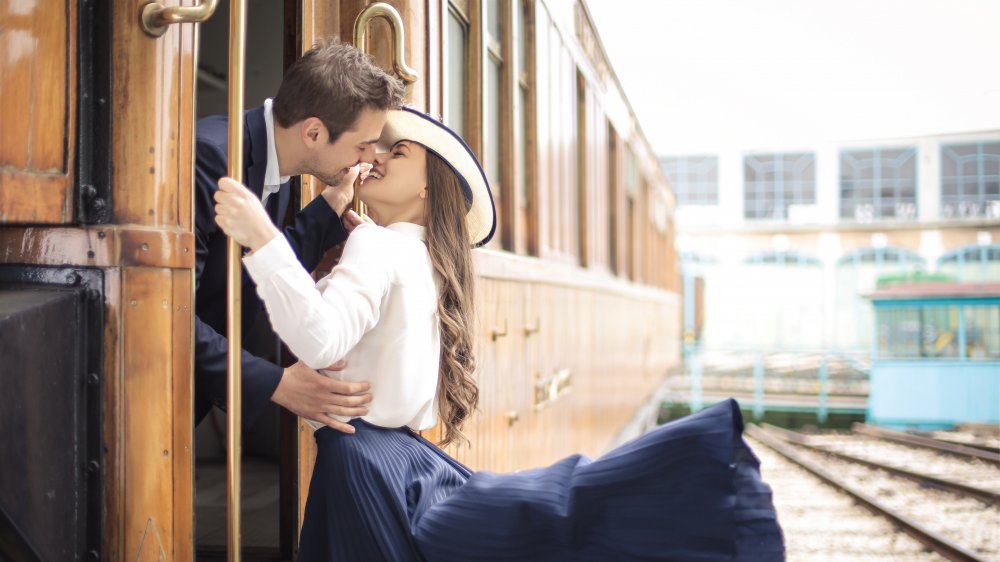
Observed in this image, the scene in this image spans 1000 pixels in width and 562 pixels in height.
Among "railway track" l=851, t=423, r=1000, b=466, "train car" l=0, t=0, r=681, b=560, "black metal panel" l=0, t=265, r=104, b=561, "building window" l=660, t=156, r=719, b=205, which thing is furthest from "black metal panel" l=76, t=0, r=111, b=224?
"building window" l=660, t=156, r=719, b=205

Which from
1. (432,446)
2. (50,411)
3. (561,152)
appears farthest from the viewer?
(561,152)

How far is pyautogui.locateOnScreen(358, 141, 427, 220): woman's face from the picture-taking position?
5.64 feet

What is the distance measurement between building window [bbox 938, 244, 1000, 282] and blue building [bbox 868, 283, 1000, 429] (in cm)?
794

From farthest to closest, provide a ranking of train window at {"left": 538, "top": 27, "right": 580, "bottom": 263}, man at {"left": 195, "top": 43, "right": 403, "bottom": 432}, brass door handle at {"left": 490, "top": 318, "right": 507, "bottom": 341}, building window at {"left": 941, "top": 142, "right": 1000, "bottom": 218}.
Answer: building window at {"left": 941, "top": 142, "right": 1000, "bottom": 218} < train window at {"left": 538, "top": 27, "right": 580, "bottom": 263} < brass door handle at {"left": 490, "top": 318, "right": 507, "bottom": 341} < man at {"left": 195, "top": 43, "right": 403, "bottom": 432}

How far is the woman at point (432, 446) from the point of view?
1.29 meters

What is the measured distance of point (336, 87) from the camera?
1.60 meters

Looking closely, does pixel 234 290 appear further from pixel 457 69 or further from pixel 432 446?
pixel 457 69

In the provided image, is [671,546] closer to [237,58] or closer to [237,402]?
[237,402]

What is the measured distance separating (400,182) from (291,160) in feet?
0.75

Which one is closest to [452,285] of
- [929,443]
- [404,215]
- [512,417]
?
[404,215]

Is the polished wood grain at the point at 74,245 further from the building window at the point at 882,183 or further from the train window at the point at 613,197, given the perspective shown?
the building window at the point at 882,183

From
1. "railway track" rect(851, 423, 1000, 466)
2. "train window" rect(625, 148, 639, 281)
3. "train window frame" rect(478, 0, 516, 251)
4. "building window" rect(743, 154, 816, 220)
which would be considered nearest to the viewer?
"train window frame" rect(478, 0, 516, 251)

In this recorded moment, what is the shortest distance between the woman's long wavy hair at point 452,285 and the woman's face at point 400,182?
0.02 m

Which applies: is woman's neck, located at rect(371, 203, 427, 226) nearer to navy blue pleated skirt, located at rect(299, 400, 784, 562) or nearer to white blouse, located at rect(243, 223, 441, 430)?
white blouse, located at rect(243, 223, 441, 430)
